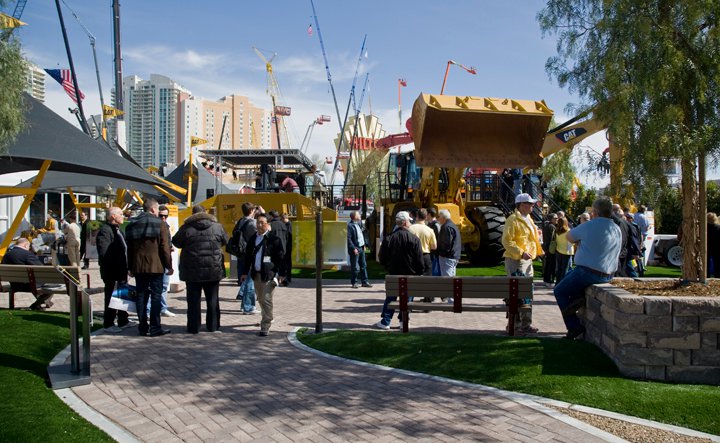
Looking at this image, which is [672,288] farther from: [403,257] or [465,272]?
[465,272]

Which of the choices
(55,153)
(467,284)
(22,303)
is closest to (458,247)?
(467,284)

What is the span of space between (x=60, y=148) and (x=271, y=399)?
611cm

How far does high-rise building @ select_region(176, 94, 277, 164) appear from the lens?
116 metres

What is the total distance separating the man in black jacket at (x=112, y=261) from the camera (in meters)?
8.09

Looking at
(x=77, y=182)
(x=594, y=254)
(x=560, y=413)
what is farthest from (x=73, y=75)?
(x=560, y=413)

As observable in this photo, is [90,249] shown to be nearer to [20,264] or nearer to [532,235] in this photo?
[20,264]

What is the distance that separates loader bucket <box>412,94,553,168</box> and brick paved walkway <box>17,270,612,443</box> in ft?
18.9

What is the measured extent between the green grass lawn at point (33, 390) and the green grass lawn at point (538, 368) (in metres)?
2.93

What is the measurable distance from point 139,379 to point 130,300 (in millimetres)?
2605

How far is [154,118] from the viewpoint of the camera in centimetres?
10844

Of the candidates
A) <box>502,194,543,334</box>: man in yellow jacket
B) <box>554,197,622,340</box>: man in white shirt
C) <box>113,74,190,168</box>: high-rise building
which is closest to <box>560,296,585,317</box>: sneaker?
<box>554,197,622,340</box>: man in white shirt

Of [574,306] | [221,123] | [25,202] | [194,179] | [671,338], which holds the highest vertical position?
[221,123]

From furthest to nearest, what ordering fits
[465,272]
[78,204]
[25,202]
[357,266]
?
[78,204]
[465,272]
[357,266]
[25,202]

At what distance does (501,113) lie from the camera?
1246cm
